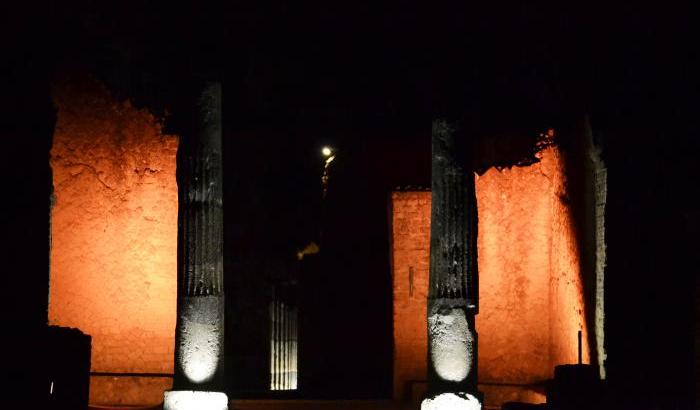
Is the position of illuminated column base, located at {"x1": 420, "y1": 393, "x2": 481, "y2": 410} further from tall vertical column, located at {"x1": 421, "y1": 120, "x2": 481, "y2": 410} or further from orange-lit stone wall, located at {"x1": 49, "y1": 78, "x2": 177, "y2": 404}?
orange-lit stone wall, located at {"x1": 49, "y1": 78, "x2": 177, "y2": 404}

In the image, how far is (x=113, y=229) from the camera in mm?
12859

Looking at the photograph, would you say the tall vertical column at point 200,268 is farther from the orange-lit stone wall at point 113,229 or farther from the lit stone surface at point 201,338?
the orange-lit stone wall at point 113,229

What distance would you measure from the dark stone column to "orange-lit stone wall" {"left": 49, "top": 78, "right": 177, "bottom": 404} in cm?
168

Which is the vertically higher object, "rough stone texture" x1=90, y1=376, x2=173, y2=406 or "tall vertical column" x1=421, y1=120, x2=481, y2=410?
"tall vertical column" x1=421, y1=120, x2=481, y2=410

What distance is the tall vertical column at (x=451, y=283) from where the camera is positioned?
35.9ft

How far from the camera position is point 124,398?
1260cm

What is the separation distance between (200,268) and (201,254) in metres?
0.17

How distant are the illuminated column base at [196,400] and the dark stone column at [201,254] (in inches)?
3.0

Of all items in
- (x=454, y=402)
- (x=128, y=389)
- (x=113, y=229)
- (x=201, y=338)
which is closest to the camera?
(x=454, y=402)

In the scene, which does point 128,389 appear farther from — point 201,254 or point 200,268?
point 201,254

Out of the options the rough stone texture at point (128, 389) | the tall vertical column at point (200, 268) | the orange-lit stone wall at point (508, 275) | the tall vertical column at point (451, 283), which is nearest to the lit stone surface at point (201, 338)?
the tall vertical column at point (200, 268)

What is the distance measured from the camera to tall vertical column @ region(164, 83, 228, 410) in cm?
1095

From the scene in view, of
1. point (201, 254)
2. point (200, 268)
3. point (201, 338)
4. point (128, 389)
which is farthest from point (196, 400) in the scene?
point (128, 389)

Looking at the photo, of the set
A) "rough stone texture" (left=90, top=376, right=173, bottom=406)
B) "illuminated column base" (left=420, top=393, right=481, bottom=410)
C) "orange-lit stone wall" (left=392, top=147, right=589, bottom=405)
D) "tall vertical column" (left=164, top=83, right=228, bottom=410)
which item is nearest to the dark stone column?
"tall vertical column" (left=164, top=83, right=228, bottom=410)
